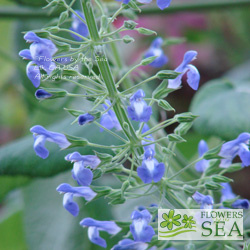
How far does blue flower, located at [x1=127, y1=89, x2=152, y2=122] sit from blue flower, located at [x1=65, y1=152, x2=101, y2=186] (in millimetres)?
94

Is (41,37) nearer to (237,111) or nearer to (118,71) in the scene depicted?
(118,71)

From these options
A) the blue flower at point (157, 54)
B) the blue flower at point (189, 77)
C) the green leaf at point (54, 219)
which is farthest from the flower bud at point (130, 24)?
the green leaf at point (54, 219)

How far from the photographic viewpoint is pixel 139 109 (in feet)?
2.12

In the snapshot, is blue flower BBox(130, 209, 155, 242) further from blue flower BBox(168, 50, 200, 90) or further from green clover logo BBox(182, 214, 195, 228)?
blue flower BBox(168, 50, 200, 90)

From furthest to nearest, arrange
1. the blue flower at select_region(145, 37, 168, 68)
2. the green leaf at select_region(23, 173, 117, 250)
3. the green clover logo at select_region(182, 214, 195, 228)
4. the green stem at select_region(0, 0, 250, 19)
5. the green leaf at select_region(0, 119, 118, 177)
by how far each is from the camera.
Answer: the green stem at select_region(0, 0, 250, 19)
the green leaf at select_region(23, 173, 117, 250)
the blue flower at select_region(145, 37, 168, 68)
the green leaf at select_region(0, 119, 118, 177)
the green clover logo at select_region(182, 214, 195, 228)

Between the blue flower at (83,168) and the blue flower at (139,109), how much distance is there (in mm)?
94

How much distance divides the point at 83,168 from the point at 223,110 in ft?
1.99

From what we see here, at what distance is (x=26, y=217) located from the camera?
1.34 m

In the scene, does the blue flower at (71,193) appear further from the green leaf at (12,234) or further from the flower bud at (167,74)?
the green leaf at (12,234)

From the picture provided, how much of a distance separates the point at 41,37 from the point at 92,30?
8cm

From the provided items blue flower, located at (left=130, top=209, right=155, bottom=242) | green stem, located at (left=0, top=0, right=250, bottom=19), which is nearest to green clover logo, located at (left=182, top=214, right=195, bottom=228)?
blue flower, located at (left=130, top=209, right=155, bottom=242)

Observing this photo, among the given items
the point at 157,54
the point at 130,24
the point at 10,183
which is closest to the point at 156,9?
the point at 157,54

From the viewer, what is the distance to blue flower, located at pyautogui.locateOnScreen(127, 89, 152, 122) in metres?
0.65

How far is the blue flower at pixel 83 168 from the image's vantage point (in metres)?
0.66
